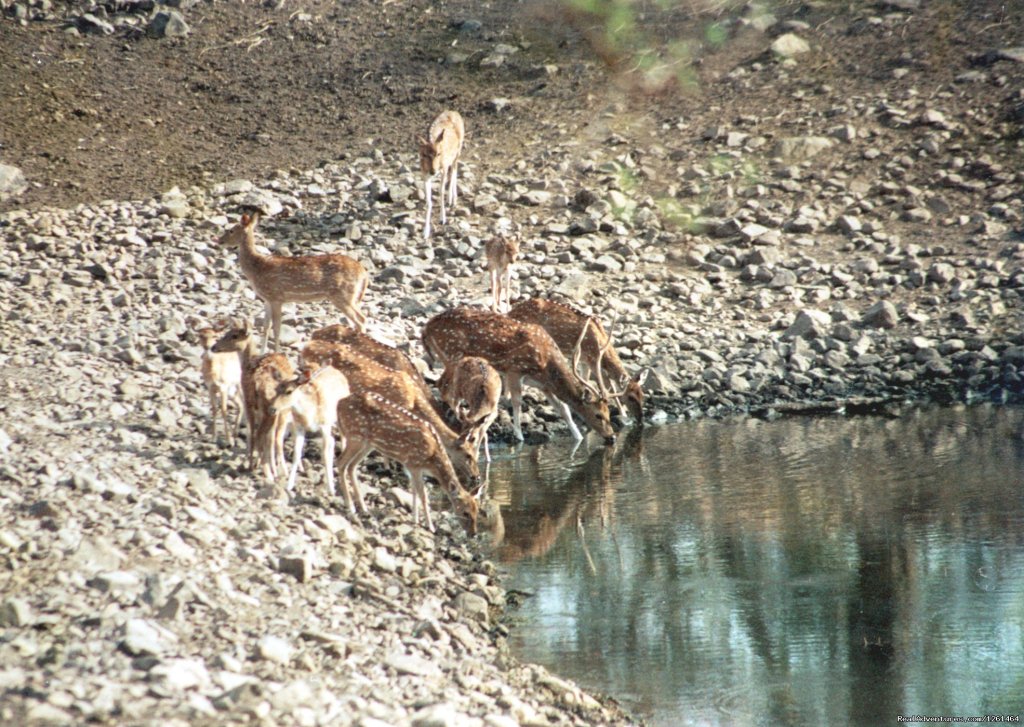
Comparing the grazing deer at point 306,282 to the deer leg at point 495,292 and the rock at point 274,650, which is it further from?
the rock at point 274,650

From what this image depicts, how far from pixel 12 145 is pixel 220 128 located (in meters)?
2.58

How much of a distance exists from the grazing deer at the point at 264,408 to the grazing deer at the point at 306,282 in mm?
2535

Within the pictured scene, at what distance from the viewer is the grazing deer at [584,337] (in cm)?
1227

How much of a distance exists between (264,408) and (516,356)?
331 cm

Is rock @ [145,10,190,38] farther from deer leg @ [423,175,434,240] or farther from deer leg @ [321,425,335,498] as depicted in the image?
deer leg @ [321,425,335,498]

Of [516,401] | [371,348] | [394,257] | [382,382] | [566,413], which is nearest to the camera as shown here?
[382,382]

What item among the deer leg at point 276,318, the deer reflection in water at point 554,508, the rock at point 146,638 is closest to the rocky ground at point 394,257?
the rock at point 146,638

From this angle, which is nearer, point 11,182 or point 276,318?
point 276,318

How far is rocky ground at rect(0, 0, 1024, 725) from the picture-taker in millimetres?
6340

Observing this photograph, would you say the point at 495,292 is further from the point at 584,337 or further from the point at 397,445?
the point at 397,445

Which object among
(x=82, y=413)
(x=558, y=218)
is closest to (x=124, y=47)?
(x=558, y=218)

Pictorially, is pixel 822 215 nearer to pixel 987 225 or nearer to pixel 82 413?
pixel 987 225

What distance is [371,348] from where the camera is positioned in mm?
10680

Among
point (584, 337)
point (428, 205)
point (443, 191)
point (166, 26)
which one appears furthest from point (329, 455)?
point (166, 26)
